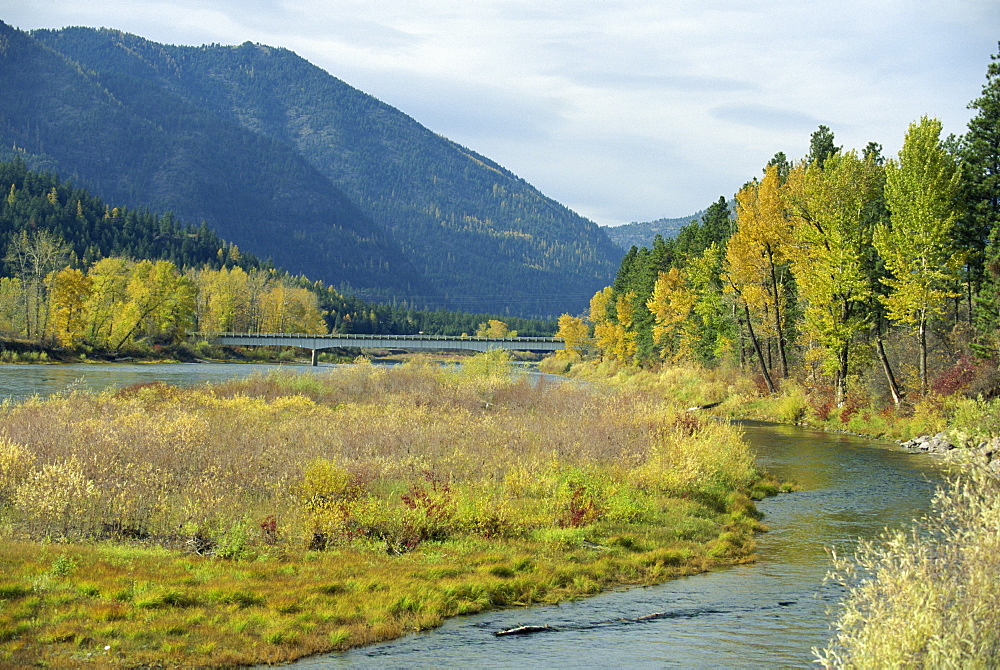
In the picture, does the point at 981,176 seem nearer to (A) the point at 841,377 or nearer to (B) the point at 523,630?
(A) the point at 841,377

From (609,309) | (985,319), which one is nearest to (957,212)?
(985,319)

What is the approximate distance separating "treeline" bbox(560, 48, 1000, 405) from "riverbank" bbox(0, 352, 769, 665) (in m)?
18.6

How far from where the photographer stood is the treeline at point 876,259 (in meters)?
44.6

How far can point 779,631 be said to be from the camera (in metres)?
15.6

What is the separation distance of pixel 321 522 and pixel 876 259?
4370 cm

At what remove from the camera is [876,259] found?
52.7 meters

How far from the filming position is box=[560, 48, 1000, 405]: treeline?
146 feet

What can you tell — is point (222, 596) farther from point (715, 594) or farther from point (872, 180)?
point (872, 180)

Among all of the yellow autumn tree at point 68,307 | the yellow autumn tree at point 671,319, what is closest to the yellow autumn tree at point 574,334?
the yellow autumn tree at point 671,319

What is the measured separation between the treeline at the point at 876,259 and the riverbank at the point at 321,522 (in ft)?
61.1

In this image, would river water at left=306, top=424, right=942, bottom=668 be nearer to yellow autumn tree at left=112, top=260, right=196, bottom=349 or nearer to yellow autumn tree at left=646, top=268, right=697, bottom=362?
yellow autumn tree at left=646, top=268, right=697, bottom=362

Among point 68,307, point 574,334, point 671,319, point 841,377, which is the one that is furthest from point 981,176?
point 68,307

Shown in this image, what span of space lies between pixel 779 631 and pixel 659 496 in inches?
444

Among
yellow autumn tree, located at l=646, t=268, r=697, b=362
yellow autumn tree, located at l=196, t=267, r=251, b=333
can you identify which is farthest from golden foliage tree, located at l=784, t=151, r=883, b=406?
yellow autumn tree, located at l=196, t=267, r=251, b=333
